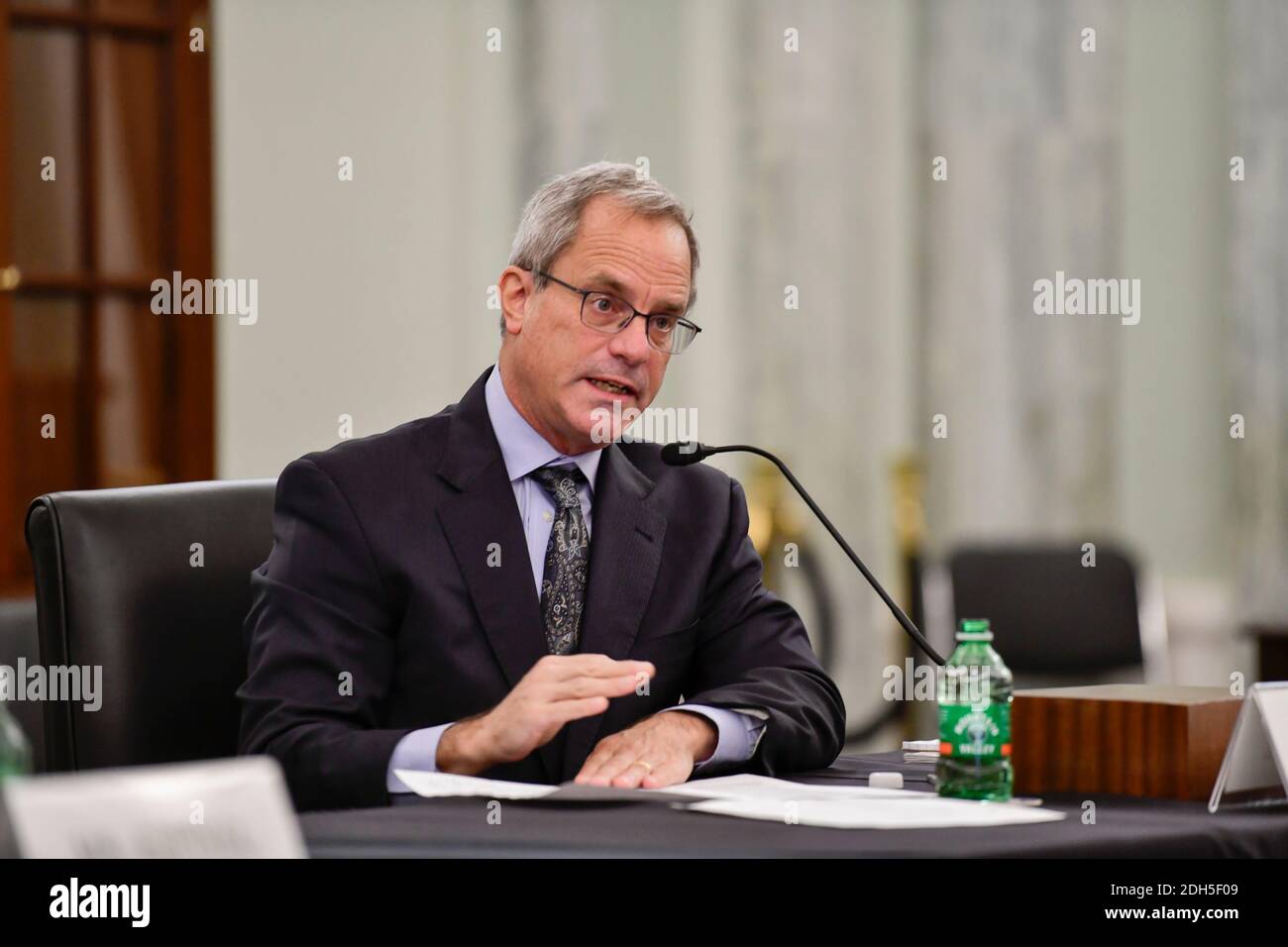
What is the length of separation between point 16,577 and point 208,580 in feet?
6.93

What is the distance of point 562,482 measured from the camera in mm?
2236

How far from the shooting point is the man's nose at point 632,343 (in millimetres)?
2213

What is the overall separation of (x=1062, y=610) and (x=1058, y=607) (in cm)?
1

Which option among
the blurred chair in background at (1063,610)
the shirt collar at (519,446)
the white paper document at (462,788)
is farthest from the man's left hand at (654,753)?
the blurred chair in background at (1063,610)

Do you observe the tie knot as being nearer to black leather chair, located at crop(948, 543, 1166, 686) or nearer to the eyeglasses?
the eyeglasses

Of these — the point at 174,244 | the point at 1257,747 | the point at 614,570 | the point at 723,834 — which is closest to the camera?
the point at 723,834

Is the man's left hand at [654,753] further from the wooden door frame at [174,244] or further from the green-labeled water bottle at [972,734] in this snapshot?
the wooden door frame at [174,244]

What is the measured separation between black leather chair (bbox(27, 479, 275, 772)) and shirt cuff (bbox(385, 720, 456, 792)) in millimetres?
428

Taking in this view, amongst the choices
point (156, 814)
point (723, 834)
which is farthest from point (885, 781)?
point (156, 814)

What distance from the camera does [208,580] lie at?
7.18ft

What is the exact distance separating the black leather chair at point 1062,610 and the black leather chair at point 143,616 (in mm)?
2313

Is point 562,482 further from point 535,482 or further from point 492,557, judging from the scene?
point 492,557
